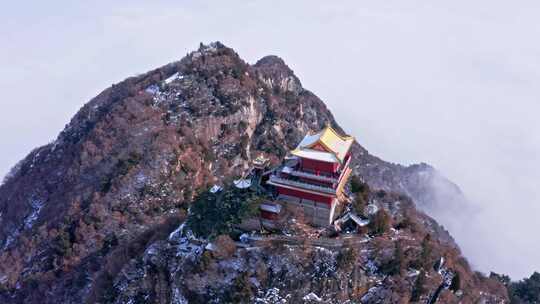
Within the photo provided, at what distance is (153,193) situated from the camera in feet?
192

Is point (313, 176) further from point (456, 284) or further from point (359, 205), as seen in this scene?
point (456, 284)

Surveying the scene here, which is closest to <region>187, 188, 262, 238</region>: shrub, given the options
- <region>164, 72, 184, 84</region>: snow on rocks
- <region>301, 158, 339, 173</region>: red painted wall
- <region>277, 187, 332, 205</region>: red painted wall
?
<region>277, 187, 332, 205</region>: red painted wall

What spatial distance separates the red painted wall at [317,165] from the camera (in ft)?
130

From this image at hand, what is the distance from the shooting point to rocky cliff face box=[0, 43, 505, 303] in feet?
123

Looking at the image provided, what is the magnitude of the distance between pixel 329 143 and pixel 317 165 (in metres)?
2.36

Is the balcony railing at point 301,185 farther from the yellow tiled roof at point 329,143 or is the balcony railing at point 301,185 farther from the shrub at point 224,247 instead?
the shrub at point 224,247

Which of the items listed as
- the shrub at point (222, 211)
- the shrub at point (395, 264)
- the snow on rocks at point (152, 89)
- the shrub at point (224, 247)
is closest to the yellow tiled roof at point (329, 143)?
the shrub at point (222, 211)

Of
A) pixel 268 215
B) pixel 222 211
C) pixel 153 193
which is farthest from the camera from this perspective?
pixel 153 193

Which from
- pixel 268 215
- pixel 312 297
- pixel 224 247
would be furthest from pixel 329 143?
pixel 312 297

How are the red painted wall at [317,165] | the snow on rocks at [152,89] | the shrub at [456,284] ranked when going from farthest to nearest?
1. the snow on rocks at [152,89]
2. the red painted wall at [317,165]
3. the shrub at [456,284]

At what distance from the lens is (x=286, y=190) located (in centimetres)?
4138

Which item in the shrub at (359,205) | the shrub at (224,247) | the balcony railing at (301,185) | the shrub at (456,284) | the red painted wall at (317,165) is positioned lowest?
the shrub at (456,284)

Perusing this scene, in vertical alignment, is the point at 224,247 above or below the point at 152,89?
below

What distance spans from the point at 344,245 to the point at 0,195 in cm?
6901
